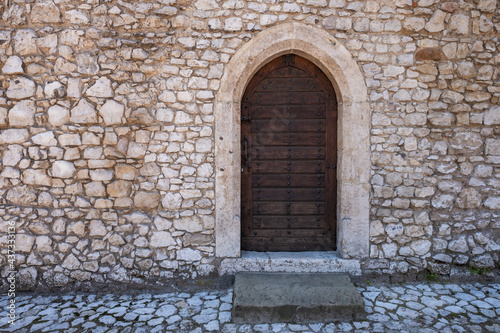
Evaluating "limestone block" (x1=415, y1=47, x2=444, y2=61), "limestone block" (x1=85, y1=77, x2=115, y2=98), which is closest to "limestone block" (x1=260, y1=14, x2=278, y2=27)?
"limestone block" (x1=415, y1=47, x2=444, y2=61)

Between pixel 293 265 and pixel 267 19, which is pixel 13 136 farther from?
pixel 293 265

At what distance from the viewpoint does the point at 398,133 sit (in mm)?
3660

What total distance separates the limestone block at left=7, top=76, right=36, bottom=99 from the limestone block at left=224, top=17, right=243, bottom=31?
7.02 feet

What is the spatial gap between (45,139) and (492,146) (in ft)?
15.8

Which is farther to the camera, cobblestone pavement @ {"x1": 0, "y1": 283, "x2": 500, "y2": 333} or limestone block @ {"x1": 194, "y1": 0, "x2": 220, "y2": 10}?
limestone block @ {"x1": 194, "y1": 0, "x2": 220, "y2": 10}

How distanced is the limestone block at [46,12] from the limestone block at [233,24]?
176cm

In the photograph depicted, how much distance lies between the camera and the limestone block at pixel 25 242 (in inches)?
142

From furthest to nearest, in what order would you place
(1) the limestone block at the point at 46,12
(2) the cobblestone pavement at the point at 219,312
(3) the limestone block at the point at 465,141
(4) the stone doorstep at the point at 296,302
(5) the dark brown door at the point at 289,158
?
(5) the dark brown door at the point at 289,158, (3) the limestone block at the point at 465,141, (1) the limestone block at the point at 46,12, (4) the stone doorstep at the point at 296,302, (2) the cobblestone pavement at the point at 219,312

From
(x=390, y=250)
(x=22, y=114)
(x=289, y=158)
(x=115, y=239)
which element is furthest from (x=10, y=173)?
(x=390, y=250)

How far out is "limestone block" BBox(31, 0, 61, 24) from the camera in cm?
356

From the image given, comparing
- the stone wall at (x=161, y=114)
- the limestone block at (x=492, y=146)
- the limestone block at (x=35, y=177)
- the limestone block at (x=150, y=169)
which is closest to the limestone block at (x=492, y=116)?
the stone wall at (x=161, y=114)

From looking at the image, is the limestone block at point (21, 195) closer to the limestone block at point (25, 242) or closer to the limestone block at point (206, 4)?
the limestone block at point (25, 242)

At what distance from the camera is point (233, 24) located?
3.58 m

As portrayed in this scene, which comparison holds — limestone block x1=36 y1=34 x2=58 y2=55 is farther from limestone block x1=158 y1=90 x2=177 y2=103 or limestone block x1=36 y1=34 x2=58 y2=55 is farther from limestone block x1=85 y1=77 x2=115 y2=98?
limestone block x1=158 y1=90 x2=177 y2=103
